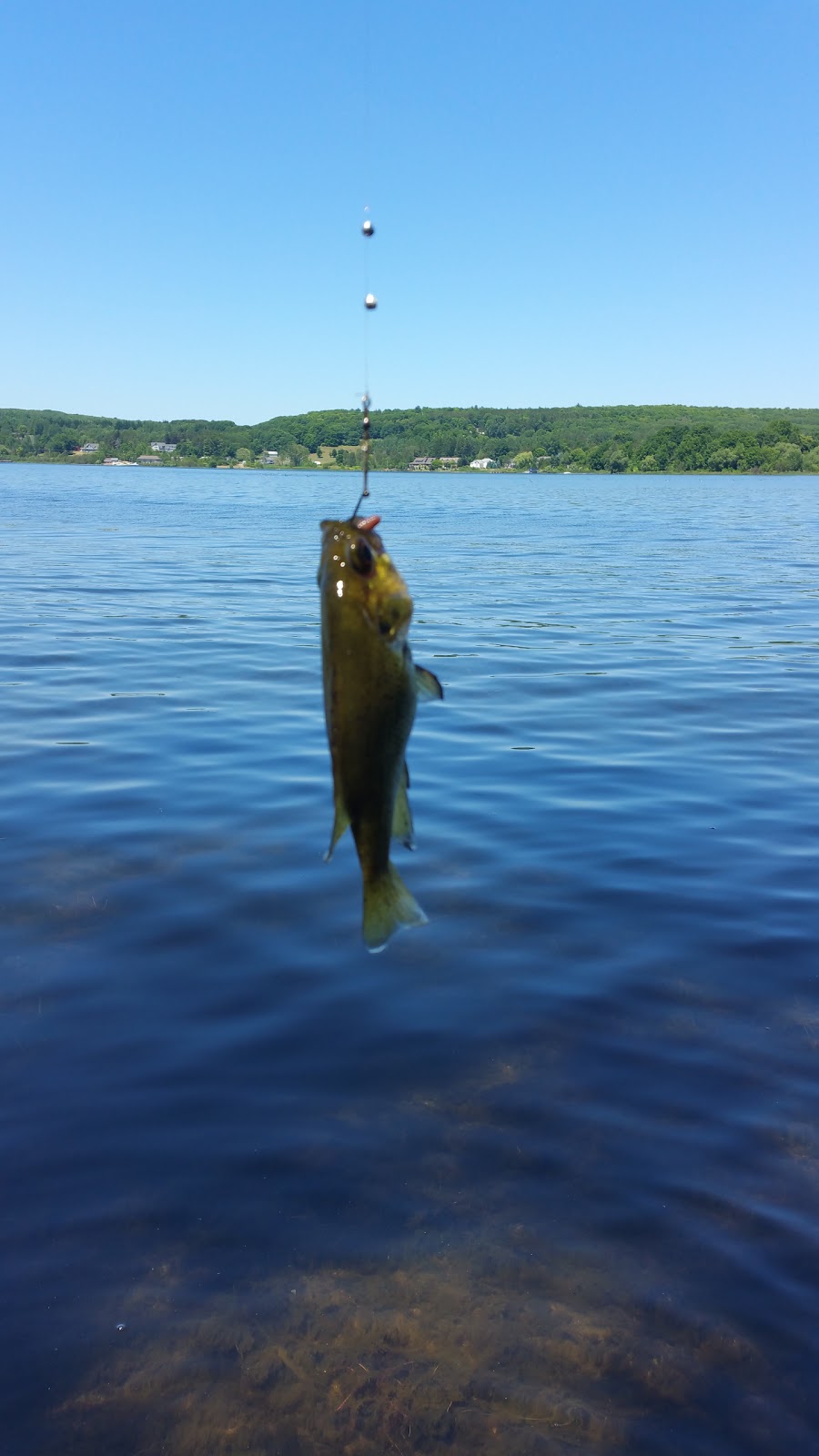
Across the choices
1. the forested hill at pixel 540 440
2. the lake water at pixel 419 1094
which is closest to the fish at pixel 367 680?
the lake water at pixel 419 1094

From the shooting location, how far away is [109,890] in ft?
30.2

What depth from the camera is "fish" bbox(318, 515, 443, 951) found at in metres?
2.83

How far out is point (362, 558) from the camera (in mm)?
2816

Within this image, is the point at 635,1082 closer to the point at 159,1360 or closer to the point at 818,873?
the point at 159,1360

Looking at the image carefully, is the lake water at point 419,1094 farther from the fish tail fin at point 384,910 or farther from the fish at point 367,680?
the fish at point 367,680

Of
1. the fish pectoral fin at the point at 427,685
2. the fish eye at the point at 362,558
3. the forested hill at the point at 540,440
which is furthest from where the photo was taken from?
the forested hill at the point at 540,440

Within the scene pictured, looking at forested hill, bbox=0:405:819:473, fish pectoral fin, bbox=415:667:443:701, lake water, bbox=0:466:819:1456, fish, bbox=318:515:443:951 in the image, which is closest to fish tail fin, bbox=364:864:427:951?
fish, bbox=318:515:443:951

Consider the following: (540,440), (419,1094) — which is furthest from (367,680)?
(540,440)

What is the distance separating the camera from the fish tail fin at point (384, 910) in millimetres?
Result: 3336

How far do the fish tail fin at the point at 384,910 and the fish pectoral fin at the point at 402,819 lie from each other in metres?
0.11

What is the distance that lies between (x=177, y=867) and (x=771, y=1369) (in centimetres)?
621

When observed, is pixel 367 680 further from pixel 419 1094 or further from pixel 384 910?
pixel 419 1094

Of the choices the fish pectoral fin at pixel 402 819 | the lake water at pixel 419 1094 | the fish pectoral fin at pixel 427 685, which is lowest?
the lake water at pixel 419 1094

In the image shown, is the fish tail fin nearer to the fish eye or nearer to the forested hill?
the fish eye
